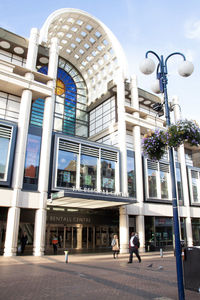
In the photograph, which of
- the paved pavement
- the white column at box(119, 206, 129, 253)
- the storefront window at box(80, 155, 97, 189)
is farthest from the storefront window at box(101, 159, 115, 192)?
the paved pavement

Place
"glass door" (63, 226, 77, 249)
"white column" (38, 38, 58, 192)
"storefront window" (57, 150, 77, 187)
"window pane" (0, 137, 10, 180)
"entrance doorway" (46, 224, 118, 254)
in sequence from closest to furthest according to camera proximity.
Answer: "window pane" (0, 137, 10, 180) → "white column" (38, 38, 58, 192) → "storefront window" (57, 150, 77, 187) → "entrance doorway" (46, 224, 118, 254) → "glass door" (63, 226, 77, 249)

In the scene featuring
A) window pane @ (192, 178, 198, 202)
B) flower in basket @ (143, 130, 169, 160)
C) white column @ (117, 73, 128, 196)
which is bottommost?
flower in basket @ (143, 130, 169, 160)

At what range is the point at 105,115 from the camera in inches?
1257

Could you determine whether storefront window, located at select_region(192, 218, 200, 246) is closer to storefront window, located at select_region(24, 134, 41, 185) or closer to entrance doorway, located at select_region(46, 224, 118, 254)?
entrance doorway, located at select_region(46, 224, 118, 254)

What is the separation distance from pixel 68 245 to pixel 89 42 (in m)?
27.4

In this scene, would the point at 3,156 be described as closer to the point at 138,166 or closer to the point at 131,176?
the point at 131,176

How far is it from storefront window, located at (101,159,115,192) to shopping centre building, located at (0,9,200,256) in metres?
0.11

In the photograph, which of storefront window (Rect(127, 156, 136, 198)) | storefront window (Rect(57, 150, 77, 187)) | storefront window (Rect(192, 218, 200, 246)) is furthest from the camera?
storefront window (Rect(192, 218, 200, 246))

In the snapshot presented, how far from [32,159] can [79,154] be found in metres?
4.63

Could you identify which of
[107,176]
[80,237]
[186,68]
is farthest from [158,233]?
[186,68]

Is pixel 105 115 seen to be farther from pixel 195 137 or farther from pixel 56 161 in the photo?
pixel 195 137

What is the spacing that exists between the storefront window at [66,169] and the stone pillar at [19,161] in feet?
11.0

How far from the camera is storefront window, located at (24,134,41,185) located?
21.0 meters

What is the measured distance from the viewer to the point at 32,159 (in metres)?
21.5
